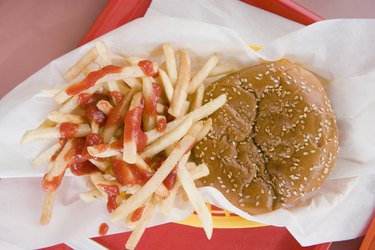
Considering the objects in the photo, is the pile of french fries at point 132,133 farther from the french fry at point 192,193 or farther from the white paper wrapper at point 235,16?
the white paper wrapper at point 235,16

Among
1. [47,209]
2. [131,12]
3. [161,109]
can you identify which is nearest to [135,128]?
[161,109]

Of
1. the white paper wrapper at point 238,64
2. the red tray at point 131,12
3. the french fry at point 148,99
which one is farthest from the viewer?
the red tray at point 131,12

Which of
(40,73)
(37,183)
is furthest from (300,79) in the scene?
(37,183)

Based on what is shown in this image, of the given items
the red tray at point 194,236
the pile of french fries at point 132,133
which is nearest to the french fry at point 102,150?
the pile of french fries at point 132,133

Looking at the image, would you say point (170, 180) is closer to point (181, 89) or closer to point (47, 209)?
point (181, 89)

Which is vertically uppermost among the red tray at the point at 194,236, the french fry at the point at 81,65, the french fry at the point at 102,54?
the french fry at the point at 102,54

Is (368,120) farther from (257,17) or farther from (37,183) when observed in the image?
(37,183)

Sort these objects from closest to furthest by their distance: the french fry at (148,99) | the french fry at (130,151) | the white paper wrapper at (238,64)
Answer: the french fry at (130,151), the french fry at (148,99), the white paper wrapper at (238,64)

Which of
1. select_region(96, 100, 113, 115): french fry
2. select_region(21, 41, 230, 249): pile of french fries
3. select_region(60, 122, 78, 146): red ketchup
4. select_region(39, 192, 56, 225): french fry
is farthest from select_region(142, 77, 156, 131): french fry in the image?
select_region(39, 192, 56, 225): french fry
